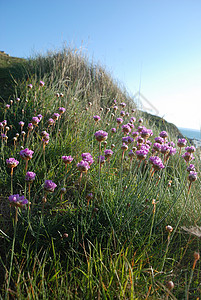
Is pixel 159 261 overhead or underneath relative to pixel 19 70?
underneath

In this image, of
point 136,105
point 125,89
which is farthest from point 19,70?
point 136,105

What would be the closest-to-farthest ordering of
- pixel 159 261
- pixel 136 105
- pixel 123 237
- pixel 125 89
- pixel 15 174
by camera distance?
pixel 159 261
pixel 123 237
pixel 15 174
pixel 136 105
pixel 125 89

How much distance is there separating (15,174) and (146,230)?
1249 millimetres

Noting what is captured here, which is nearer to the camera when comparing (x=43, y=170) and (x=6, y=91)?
(x=43, y=170)

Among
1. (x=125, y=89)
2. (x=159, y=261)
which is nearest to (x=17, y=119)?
(x=159, y=261)

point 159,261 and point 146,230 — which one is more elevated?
point 146,230

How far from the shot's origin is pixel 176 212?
1883mm

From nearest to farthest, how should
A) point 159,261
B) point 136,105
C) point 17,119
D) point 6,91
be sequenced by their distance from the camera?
point 159,261 → point 17,119 → point 6,91 → point 136,105

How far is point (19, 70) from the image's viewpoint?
22.1 feet

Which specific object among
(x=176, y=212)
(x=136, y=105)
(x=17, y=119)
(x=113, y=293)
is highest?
(x=136, y=105)

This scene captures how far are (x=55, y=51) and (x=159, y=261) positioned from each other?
294 inches

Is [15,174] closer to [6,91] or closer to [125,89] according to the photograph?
[6,91]

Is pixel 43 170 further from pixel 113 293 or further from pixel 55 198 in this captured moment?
pixel 113 293

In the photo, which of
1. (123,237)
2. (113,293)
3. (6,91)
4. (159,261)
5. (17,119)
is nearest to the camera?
(113,293)
